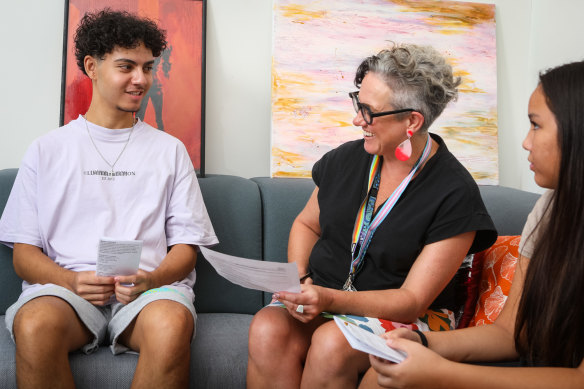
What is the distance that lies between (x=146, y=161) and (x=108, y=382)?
837mm

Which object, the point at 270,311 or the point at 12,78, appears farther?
the point at 12,78

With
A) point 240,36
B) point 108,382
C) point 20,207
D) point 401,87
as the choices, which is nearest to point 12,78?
point 20,207

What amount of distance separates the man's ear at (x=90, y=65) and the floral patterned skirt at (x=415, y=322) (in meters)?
1.17

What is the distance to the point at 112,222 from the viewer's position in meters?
2.12

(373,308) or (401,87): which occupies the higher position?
(401,87)

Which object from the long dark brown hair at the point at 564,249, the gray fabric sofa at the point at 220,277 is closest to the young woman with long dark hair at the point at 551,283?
the long dark brown hair at the point at 564,249

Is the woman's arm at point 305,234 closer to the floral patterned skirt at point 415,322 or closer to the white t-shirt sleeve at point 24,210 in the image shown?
the floral patterned skirt at point 415,322

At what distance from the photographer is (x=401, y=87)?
1922 mm

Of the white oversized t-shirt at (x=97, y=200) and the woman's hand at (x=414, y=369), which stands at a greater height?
the white oversized t-shirt at (x=97, y=200)

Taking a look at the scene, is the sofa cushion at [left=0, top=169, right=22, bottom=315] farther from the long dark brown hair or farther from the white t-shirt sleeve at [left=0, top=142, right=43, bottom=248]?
the long dark brown hair

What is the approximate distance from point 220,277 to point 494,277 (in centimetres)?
108

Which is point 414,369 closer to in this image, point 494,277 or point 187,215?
point 494,277

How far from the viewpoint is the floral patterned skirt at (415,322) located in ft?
5.43

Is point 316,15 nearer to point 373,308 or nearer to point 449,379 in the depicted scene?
point 373,308
